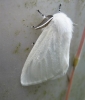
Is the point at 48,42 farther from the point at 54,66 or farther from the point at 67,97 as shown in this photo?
the point at 67,97

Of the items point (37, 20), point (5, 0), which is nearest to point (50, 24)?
point (37, 20)
